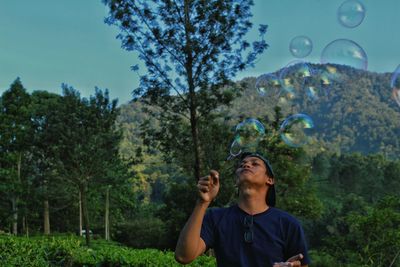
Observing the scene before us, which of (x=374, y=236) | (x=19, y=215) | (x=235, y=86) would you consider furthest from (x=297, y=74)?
(x=19, y=215)

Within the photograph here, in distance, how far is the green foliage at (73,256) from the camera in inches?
238

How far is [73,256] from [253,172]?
572cm

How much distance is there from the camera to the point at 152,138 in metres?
12.8

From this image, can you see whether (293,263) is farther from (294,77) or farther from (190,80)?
(190,80)

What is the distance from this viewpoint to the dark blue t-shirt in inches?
76.3

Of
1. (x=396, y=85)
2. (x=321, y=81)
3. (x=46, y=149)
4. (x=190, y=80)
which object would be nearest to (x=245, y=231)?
(x=396, y=85)

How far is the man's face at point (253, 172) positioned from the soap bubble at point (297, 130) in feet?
16.9

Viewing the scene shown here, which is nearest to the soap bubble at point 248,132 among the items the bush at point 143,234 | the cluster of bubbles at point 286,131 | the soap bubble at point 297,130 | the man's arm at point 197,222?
the cluster of bubbles at point 286,131

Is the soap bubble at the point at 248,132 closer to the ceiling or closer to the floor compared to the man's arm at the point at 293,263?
closer to the ceiling

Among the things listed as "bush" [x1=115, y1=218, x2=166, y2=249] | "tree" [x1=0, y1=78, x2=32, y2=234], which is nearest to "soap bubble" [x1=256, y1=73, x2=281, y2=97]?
"tree" [x1=0, y1=78, x2=32, y2=234]

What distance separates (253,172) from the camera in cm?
215

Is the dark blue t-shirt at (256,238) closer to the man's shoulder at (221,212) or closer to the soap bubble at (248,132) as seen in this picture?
the man's shoulder at (221,212)

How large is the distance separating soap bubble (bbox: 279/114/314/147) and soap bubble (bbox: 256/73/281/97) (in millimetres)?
1373

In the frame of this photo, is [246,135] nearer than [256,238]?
No
